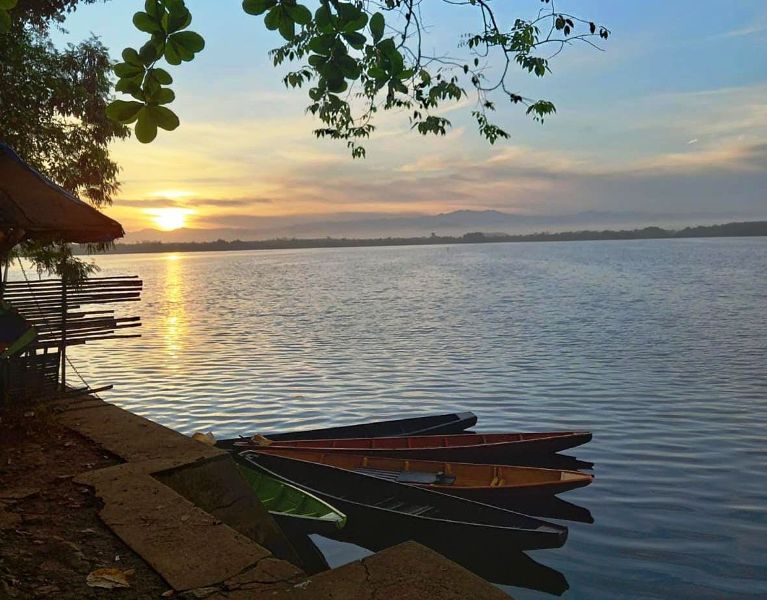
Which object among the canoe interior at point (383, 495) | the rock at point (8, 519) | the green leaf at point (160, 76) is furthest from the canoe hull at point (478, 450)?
the green leaf at point (160, 76)

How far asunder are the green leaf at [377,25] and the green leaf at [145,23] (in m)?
0.97

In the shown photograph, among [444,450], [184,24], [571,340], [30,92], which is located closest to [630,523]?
[444,450]

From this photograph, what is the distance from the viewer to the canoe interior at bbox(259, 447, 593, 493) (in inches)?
421

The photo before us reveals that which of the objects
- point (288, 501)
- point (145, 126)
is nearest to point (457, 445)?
point (288, 501)

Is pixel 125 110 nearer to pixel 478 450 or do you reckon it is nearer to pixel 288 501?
pixel 288 501

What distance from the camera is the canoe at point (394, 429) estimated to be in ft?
44.8

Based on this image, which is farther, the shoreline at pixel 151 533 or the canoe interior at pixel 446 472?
the canoe interior at pixel 446 472

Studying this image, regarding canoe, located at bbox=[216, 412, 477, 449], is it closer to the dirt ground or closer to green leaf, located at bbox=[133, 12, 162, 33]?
the dirt ground

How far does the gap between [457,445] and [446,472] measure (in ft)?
4.56

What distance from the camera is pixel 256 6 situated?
2.72 meters

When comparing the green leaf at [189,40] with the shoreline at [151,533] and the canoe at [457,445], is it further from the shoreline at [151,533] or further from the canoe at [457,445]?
the canoe at [457,445]

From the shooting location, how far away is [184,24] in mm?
2486

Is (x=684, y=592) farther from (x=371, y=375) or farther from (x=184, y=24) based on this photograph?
(x=371, y=375)

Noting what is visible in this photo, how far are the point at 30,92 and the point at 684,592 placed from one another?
1772 cm
